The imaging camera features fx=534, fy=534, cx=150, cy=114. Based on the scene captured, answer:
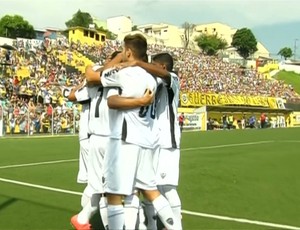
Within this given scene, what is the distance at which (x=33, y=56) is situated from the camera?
44.0 metres

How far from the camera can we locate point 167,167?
596 cm

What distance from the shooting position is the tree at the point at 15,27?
95125 millimetres

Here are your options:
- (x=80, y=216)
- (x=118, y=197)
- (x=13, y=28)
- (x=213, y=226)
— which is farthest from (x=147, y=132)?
(x=13, y=28)

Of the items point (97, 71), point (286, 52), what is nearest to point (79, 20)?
point (286, 52)

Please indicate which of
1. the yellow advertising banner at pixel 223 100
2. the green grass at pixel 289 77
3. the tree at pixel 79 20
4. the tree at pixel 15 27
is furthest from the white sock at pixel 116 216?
the tree at pixel 79 20

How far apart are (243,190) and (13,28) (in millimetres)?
90219

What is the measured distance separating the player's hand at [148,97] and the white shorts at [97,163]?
1147 mm

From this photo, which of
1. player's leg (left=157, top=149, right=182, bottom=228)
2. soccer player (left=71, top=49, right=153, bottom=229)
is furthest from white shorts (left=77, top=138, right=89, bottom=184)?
player's leg (left=157, top=149, right=182, bottom=228)

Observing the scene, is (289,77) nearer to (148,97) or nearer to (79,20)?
(79,20)

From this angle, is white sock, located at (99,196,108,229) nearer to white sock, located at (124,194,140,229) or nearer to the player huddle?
the player huddle

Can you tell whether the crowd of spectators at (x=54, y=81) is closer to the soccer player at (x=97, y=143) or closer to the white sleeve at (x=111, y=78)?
the soccer player at (x=97, y=143)

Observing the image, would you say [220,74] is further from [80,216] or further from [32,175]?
[80,216]

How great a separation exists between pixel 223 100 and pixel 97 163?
45501 mm

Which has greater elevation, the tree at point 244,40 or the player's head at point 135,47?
the tree at point 244,40
